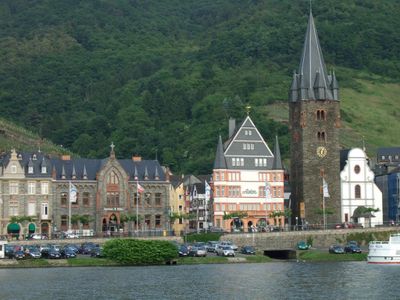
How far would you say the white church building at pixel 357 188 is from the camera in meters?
187

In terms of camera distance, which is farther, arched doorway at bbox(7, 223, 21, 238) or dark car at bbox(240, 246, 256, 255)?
arched doorway at bbox(7, 223, 21, 238)

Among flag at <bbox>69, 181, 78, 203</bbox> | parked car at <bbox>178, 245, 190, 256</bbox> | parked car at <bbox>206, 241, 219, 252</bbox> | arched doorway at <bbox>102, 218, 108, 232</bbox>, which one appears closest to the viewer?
parked car at <bbox>178, 245, 190, 256</bbox>

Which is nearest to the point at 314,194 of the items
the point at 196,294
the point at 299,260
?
the point at 299,260

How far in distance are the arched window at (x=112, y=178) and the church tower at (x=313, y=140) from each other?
29.3 metres

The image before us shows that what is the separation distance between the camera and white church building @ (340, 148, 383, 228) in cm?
18688

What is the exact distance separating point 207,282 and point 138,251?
24952 mm

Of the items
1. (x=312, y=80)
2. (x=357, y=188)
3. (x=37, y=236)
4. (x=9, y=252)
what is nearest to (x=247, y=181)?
(x=357, y=188)

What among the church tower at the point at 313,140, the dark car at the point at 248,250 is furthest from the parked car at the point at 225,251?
the church tower at the point at 313,140

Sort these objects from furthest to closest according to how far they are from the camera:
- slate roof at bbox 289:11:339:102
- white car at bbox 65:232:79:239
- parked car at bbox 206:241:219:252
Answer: slate roof at bbox 289:11:339:102
white car at bbox 65:232:79:239
parked car at bbox 206:241:219:252

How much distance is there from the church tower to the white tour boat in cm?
4080

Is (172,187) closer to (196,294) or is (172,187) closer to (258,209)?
(258,209)

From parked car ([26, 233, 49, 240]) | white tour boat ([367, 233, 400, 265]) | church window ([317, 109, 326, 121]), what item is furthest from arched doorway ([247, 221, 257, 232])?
white tour boat ([367, 233, 400, 265])

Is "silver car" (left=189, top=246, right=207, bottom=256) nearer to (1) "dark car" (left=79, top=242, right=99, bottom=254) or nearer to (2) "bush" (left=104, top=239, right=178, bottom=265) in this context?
(2) "bush" (left=104, top=239, right=178, bottom=265)

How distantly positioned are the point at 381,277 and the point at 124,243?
31998mm
